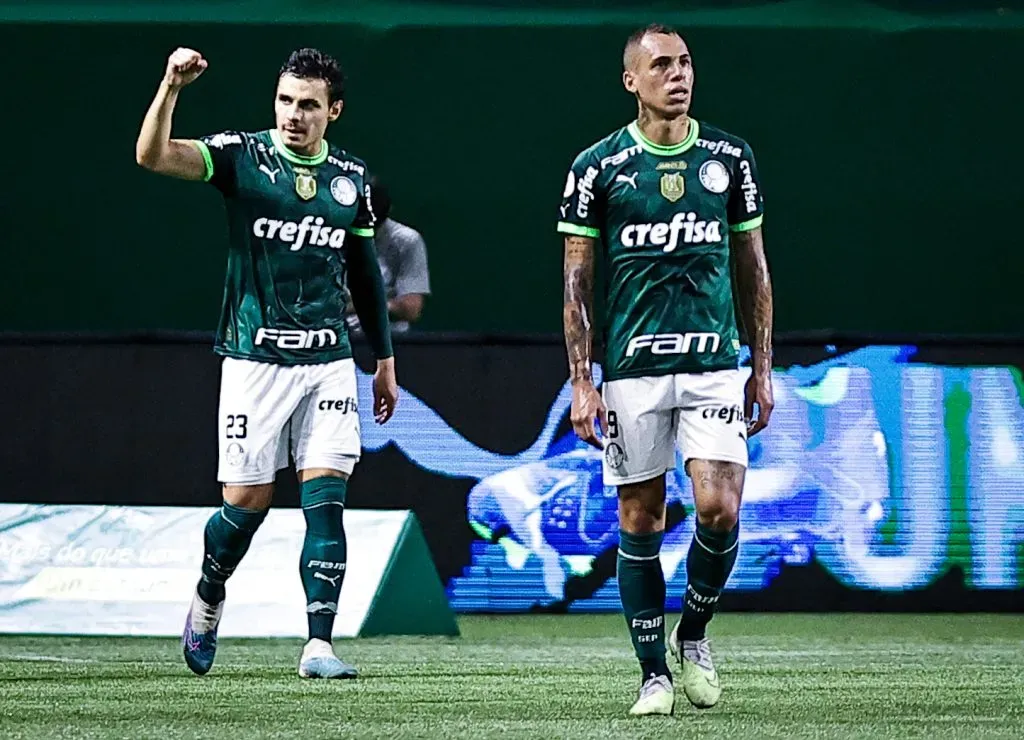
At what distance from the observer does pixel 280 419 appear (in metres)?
6.54

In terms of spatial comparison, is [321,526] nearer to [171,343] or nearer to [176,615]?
[176,615]

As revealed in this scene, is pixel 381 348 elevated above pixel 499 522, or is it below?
above

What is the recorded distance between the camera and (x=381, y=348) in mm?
7027

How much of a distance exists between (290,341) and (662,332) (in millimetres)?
1479

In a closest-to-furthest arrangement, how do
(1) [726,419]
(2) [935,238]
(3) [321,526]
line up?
(1) [726,419], (3) [321,526], (2) [935,238]

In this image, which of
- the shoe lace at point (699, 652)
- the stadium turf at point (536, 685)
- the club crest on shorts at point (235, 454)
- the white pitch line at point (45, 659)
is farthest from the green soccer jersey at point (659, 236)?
the white pitch line at point (45, 659)

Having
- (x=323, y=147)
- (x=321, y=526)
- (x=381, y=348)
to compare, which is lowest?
(x=321, y=526)

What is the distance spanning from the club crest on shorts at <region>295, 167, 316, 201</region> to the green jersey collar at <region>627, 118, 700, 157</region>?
135cm

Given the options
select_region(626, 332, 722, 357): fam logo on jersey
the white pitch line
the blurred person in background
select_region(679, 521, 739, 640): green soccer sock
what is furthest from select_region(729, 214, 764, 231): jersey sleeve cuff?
the blurred person in background

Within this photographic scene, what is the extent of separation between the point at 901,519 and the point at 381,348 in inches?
127

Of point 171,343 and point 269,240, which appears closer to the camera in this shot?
point 269,240

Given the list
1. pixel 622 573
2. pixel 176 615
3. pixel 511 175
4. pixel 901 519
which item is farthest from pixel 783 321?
pixel 622 573

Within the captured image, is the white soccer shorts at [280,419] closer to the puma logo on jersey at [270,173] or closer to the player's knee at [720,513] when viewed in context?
the puma logo on jersey at [270,173]

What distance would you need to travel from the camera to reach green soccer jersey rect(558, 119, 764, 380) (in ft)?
18.2
